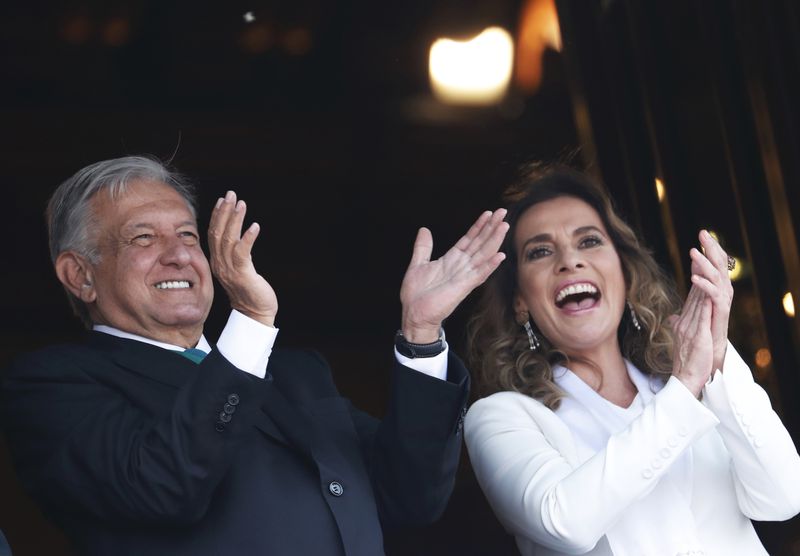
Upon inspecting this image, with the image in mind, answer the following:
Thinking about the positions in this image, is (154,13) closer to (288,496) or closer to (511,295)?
(511,295)

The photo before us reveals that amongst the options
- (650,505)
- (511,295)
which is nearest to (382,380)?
(511,295)

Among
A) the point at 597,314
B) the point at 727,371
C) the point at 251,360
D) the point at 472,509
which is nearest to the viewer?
the point at 251,360

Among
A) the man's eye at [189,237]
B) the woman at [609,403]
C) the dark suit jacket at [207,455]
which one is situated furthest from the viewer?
the man's eye at [189,237]

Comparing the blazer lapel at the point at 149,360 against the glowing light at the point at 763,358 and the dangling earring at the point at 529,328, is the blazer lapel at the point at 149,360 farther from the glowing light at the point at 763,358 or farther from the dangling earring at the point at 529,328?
the glowing light at the point at 763,358

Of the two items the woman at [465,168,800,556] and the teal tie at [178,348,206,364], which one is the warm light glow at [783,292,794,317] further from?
the teal tie at [178,348,206,364]

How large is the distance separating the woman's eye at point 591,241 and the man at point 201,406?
543 mm

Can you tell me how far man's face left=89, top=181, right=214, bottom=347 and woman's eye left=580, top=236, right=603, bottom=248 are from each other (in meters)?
0.89

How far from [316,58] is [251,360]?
3.11 m

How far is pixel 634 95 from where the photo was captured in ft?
12.6

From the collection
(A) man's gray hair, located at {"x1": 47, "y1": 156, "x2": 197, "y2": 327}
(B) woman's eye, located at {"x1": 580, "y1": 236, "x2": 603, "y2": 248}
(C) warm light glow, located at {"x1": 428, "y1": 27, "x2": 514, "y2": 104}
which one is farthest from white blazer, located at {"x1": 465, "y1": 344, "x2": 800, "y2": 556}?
(C) warm light glow, located at {"x1": 428, "y1": 27, "x2": 514, "y2": 104}

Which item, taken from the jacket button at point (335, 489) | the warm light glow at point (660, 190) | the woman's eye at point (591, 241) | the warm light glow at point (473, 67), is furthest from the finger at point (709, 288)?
the warm light glow at point (473, 67)

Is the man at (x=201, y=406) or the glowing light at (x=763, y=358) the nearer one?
the man at (x=201, y=406)

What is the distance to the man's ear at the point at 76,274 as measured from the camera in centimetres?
229

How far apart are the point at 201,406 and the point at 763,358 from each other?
2.15 meters
